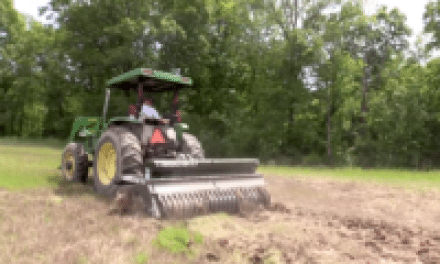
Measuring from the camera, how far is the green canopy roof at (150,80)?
6.24 m

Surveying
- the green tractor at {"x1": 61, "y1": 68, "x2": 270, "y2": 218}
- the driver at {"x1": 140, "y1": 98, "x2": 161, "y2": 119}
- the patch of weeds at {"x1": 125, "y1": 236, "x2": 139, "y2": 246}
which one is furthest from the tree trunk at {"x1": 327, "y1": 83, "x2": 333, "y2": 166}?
the patch of weeds at {"x1": 125, "y1": 236, "x2": 139, "y2": 246}

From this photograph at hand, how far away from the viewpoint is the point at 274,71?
19.1 meters

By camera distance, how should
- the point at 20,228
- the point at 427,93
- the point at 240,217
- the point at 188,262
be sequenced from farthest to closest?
the point at 427,93, the point at 240,217, the point at 20,228, the point at 188,262

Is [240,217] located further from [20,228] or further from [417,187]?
[417,187]

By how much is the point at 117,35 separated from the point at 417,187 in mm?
17784

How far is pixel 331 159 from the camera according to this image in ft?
56.3

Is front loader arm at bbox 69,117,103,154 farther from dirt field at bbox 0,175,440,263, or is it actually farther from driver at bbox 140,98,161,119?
driver at bbox 140,98,161,119

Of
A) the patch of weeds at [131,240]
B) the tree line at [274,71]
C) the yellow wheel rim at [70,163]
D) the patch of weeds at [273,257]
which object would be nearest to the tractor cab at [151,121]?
the yellow wheel rim at [70,163]

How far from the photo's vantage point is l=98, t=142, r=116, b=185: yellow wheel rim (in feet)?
19.9

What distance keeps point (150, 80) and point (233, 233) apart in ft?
11.4

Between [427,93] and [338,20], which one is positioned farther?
[338,20]

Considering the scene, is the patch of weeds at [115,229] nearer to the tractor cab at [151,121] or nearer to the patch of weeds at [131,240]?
the patch of weeds at [131,240]

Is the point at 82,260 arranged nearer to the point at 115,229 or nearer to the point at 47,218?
the point at 115,229

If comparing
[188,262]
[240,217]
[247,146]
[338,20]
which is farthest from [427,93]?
[188,262]
